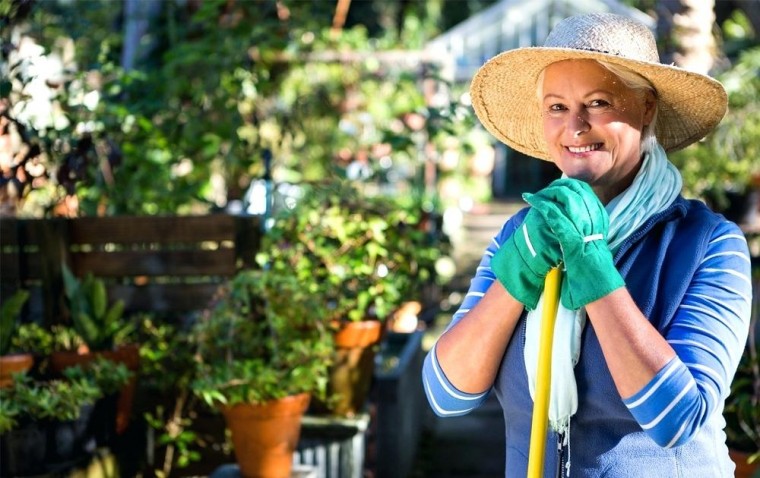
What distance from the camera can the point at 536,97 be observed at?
6.63 ft

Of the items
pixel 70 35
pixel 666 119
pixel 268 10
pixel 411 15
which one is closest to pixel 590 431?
pixel 666 119

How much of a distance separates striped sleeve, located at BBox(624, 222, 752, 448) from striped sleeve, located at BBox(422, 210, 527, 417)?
33cm

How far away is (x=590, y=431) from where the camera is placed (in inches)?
65.4

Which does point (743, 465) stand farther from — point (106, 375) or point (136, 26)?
point (136, 26)

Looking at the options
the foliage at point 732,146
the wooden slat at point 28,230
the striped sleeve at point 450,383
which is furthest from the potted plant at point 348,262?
the foliage at point 732,146

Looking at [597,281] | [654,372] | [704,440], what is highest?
[597,281]

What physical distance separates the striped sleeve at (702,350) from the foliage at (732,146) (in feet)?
14.9

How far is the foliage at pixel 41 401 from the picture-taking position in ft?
10.8

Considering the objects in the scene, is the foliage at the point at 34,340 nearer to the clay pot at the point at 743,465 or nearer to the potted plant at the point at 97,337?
the potted plant at the point at 97,337

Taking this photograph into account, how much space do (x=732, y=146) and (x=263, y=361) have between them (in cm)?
373

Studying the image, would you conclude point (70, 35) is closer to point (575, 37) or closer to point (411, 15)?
point (575, 37)

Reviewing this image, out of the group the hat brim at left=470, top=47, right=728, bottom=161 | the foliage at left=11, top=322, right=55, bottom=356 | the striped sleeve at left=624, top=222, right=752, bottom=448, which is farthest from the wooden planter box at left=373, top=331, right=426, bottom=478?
the striped sleeve at left=624, top=222, right=752, bottom=448

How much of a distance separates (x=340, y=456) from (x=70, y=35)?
246 centimetres

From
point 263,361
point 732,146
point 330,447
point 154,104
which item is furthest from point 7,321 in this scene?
Result: point 732,146
